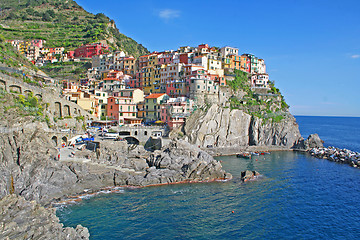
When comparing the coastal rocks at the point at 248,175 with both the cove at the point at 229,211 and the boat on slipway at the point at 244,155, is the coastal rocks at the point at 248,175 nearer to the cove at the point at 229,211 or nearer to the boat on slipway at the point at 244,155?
the cove at the point at 229,211

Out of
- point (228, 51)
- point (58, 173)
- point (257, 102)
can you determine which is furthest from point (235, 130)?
point (58, 173)

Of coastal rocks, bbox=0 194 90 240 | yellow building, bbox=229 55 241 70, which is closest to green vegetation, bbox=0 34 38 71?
coastal rocks, bbox=0 194 90 240

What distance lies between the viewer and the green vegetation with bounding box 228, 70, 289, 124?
248 feet

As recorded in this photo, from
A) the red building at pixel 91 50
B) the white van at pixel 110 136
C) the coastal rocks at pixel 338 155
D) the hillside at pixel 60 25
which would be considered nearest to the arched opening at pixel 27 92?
the white van at pixel 110 136

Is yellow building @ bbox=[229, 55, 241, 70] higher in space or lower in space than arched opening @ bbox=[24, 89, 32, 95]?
higher

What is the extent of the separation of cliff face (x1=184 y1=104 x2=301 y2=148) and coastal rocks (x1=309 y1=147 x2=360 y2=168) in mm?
7329

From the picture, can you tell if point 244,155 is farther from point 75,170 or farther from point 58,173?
point 58,173

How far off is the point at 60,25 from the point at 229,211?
464 feet

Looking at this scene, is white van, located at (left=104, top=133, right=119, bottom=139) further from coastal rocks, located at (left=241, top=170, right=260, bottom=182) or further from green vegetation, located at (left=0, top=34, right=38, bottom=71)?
coastal rocks, located at (left=241, top=170, right=260, bottom=182)

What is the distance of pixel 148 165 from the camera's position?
156 ft

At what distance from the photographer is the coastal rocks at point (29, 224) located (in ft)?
76.8

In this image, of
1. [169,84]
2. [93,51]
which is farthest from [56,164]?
[93,51]

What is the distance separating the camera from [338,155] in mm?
64875

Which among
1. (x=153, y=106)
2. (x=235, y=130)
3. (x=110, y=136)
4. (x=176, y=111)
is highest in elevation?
(x=153, y=106)
